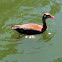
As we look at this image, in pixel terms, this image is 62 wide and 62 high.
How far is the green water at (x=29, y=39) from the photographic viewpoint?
7.60 metres

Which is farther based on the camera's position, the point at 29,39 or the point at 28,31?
the point at 29,39

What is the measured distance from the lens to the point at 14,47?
803 cm

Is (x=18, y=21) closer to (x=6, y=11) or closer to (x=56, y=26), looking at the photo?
(x=6, y=11)

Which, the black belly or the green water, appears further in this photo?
the black belly

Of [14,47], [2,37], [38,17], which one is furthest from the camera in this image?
[38,17]

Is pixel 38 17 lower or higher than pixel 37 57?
higher

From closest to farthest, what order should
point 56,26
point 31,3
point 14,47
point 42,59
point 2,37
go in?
point 42,59 < point 14,47 < point 2,37 < point 56,26 < point 31,3

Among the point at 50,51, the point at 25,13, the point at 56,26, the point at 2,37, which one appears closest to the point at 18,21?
the point at 25,13

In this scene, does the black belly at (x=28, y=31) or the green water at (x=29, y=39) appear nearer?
the green water at (x=29, y=39)

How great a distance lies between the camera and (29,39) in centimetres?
856

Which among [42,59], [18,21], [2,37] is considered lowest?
[42,59]

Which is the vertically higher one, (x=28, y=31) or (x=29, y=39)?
(x=28, y=31)

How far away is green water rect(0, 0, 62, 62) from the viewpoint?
760 centimetres

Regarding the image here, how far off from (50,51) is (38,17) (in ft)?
9.66
